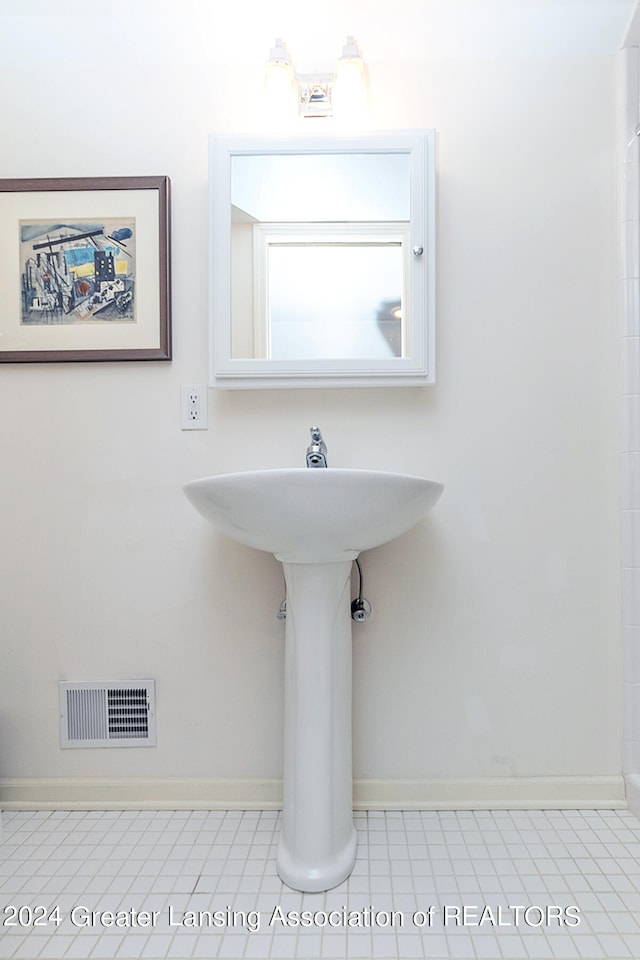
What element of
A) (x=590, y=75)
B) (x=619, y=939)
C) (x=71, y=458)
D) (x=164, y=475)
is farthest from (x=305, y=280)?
(x=619, y=939)

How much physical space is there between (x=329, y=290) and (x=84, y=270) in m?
0.61

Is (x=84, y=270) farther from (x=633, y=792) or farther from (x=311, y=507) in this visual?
(x=633, y=792)

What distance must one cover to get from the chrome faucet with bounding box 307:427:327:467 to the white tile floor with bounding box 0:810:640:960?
845mm

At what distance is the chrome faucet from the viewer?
1.45 meters

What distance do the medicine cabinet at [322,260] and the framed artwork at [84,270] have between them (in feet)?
0.53

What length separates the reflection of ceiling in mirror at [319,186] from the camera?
1.51 m

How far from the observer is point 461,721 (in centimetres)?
156

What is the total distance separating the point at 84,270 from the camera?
1563 millimetres

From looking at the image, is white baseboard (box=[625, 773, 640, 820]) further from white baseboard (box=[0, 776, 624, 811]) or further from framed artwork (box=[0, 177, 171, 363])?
framed artwork (box=[0, 177, 171, 363])

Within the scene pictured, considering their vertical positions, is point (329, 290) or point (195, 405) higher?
point (329, 290)

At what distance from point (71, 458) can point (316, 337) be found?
682mm

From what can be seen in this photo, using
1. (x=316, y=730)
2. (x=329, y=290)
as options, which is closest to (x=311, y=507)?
(x=316, y=730)

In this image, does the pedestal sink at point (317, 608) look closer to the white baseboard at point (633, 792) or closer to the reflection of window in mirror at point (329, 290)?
the reflection of window in mirror at point (329, 290)

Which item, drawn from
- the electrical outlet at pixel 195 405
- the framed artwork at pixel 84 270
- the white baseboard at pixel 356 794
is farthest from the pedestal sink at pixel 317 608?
the framed artwork at pixel 84 270
